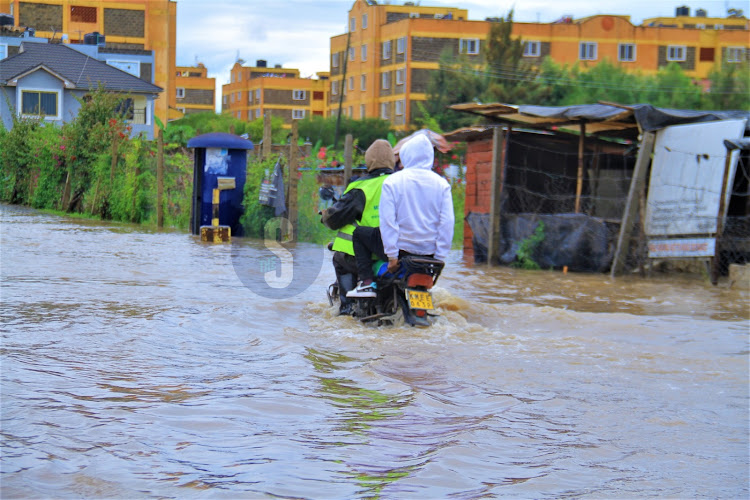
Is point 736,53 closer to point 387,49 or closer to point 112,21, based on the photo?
point 387,49

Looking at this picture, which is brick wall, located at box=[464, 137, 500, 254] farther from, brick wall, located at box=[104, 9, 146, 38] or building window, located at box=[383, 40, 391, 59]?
building window, located at box=[383, 40, 391, 59]

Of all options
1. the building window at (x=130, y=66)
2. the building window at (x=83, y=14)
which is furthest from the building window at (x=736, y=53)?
the building window at (x=83, y=14)

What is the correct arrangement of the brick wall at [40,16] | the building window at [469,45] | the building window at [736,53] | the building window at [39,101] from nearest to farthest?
Result: the building window at [39,101]
the brick wall at [40,16]
the building window at [469,45]
the building window at [736,53]

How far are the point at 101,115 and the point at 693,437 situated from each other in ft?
75.8

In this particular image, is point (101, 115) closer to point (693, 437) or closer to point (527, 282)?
point (527, 282)

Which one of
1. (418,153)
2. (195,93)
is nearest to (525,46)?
(418,153)

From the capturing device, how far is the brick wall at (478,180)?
17.2 metres

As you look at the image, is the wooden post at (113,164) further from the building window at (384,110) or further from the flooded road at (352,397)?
the building window at (384,110)

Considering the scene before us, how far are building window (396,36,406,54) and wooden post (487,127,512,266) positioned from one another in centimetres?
5426

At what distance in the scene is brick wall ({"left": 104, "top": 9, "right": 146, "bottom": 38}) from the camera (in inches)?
2591

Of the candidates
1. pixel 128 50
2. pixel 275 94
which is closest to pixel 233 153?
pixel 128 50

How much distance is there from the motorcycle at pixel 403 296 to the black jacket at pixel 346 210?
486 millimetres

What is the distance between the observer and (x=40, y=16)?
218ft

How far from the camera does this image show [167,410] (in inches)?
195
